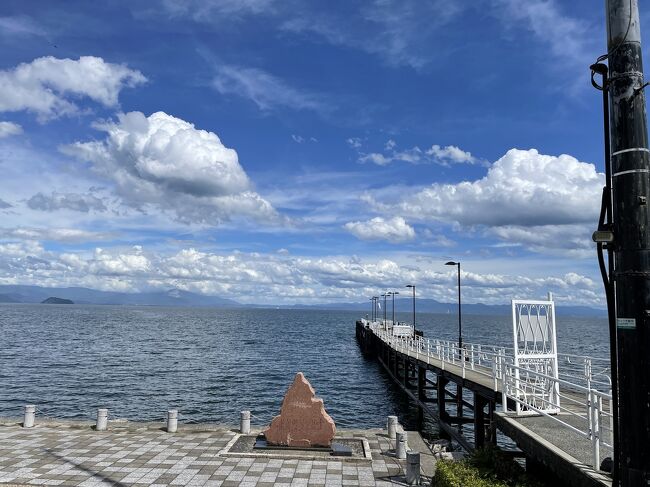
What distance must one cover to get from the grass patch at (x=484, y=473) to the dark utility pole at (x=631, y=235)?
443 cm

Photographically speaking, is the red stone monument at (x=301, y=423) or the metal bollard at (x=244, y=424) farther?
the metal bollard at (x=244, y=424)

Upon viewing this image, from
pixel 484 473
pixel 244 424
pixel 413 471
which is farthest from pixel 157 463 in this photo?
pixel 484 473

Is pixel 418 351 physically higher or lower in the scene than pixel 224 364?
higher

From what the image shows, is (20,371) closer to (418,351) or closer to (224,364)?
(224,364)

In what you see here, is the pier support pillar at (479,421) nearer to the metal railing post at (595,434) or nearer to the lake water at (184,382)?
the metal railing post at (595,434)

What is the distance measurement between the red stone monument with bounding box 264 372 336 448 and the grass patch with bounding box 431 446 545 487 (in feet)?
21.9

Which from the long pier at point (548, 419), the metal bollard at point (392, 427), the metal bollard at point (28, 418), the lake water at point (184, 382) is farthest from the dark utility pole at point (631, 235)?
the lake water at point (184, 382)

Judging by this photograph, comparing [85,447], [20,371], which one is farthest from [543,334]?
[20,371]

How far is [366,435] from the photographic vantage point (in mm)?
18078

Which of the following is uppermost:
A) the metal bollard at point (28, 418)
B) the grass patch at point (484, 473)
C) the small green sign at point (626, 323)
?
the small green sign at point (626, 323)

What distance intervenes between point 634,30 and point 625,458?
13.3 feet

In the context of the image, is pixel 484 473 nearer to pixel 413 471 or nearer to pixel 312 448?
pixel 413 471

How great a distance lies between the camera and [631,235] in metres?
4.54

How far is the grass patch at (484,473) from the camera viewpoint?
863 centimetres
